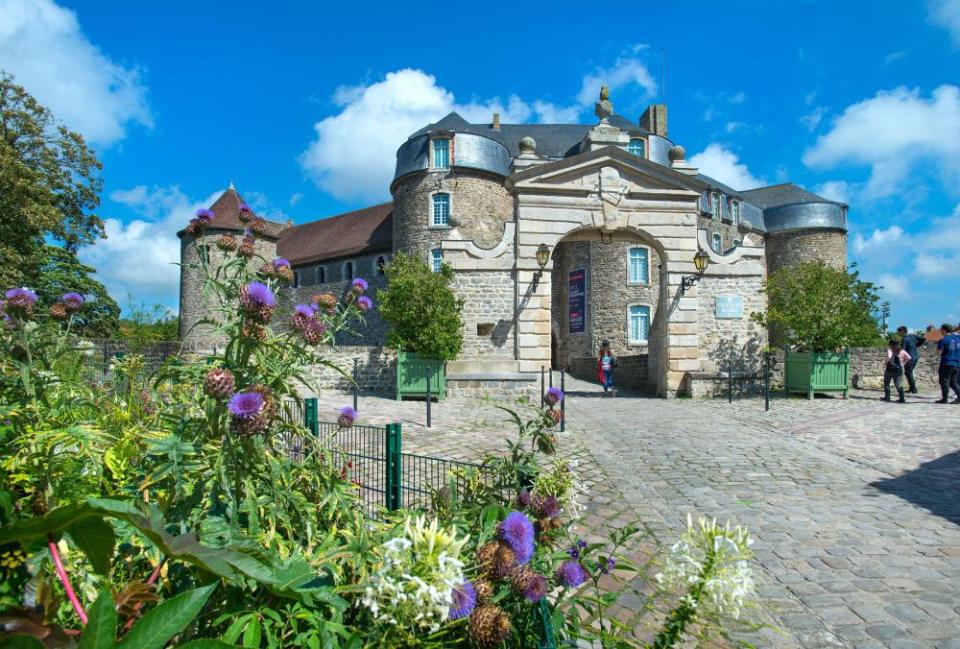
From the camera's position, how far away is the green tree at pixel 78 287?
72.1 ft

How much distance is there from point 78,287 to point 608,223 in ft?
77.2

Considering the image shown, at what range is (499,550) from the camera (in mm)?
1161

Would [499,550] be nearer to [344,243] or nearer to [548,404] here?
[548,404]

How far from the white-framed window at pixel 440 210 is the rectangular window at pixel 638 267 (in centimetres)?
961

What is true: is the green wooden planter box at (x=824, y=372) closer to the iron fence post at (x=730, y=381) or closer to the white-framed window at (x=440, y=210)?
the iron fence post at (x=730, y=381)

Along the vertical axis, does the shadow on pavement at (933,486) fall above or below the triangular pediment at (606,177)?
below

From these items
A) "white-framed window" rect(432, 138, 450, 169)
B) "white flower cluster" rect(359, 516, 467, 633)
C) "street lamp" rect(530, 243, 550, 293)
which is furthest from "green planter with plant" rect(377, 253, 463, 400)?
"white-framed window" rect(432, 138, 450, 169)

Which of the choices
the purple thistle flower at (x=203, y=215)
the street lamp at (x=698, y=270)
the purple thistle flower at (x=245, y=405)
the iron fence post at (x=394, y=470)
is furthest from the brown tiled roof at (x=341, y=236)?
the purple thistle flower at (x=245, y=405)

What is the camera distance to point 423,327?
13438 mm

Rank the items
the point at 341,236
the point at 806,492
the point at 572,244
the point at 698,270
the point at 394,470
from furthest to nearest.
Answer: the point at 341,236 < the point at 572,244 < the point at 698,270 < the point at 806,492 < the point at 394,470

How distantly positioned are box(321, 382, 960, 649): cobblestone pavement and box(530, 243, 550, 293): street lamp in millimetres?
4155

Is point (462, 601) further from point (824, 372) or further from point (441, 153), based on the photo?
point (441, 153)

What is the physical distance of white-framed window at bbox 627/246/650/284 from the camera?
89.1ft

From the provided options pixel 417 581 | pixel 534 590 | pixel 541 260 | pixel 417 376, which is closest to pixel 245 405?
pixel 417 581
